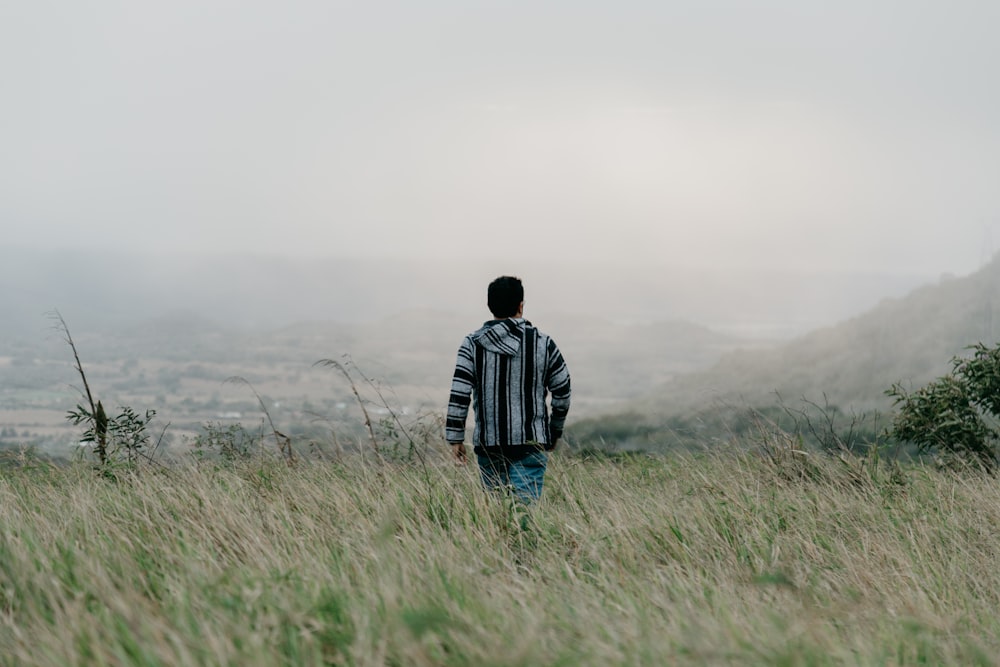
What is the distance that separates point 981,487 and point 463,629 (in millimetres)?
5780

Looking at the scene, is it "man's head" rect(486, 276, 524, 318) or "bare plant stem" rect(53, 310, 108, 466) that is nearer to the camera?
"man's head" rect(486, 276, 524, 318)

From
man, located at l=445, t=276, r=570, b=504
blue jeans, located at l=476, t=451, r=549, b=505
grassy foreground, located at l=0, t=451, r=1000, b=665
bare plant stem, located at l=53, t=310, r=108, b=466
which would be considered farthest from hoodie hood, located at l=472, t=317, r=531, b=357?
bare plant stem, located at l=53, t=310, r=108, b=466

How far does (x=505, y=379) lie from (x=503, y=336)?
0.29 metres

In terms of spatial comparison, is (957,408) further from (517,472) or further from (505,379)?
(505,379)

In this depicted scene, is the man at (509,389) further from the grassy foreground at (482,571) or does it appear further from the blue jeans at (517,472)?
the grassy foreground at (482,571)

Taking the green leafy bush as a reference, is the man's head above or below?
above

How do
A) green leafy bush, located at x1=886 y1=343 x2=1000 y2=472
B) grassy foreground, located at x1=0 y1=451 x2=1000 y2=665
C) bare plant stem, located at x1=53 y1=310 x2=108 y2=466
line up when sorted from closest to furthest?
grassy foreground, located at x1=0 y1=451 x2=1000 y2=665 < bare plant stem, located at x1=53 y1=310 x2=108 y2=466 < green leafy bush, located at x1=886 y1=343 x2=1000 y2=472

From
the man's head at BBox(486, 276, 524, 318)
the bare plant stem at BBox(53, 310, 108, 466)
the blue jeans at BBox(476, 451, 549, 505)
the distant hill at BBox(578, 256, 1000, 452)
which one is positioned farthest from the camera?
the distant hill at BBox(578, 256, 1000, 452)

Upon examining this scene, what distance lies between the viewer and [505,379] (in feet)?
19.9

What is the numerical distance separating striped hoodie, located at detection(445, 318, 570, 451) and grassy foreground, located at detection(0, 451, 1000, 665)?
1.55 ft

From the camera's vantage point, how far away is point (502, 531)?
200 inches

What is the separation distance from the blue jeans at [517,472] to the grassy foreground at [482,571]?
0.20 m

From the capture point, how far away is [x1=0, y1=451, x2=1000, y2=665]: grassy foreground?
10.5ft

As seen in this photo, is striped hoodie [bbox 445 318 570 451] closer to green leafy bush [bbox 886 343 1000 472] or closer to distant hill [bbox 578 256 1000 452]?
green leafy bush [bbox 886 343 1000 472]
